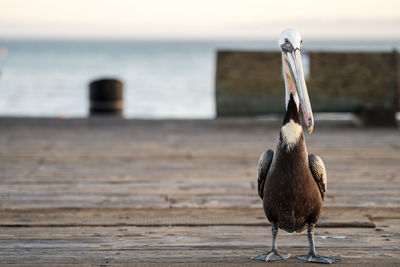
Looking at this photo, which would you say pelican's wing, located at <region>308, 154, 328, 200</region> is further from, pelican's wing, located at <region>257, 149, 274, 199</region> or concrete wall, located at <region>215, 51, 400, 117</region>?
concrete wall, located at <region>215, 51, 400, 117</region>

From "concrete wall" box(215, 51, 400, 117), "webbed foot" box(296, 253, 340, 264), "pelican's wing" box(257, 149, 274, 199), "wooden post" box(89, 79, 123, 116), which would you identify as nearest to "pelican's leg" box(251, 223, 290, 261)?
"webbed foot" box(296, 253, 340, 264)

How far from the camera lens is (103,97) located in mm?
12742

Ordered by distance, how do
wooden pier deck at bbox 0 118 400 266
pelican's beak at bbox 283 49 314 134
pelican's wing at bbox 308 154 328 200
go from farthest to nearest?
wooden pier deck at bbox 0 118 400 266
pelican's wing at bbox 308 154 328 200
pelican's beak at bbox 283 49 314 134

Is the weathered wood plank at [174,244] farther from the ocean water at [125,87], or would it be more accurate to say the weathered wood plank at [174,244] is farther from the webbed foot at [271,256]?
the ocean water at [125,87]

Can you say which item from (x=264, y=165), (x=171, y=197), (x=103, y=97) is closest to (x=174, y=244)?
(x=264, y=165)

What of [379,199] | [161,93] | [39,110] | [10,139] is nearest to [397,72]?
[379,199]

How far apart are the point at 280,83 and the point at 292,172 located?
6.65m

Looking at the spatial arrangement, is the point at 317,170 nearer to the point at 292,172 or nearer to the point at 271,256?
the point at 292,172

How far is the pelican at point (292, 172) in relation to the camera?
12.5 ft

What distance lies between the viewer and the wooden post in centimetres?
1273

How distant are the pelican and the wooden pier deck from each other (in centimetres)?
38

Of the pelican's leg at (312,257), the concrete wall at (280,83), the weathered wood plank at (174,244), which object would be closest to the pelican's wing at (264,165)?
the pelican's leg at (312,257)

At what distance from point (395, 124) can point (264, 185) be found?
7.08m

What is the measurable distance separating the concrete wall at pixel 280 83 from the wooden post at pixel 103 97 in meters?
2.96
